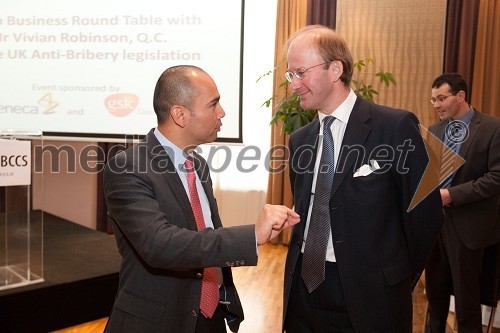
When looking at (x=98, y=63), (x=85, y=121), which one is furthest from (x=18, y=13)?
(x=85, y=121)

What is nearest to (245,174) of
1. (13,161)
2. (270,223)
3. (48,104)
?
(48,104)

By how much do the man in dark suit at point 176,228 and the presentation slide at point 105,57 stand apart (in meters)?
2.75

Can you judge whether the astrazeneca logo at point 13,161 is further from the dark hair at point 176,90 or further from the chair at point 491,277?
the chair at point 491,277

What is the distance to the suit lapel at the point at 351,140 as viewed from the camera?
5.88 ft

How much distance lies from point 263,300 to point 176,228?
307cm

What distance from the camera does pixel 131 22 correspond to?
4.52 meters

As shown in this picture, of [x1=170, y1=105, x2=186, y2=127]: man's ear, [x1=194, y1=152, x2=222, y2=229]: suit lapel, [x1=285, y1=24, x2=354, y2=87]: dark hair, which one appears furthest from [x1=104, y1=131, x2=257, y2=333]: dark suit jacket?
[x1=285, y1=24, x2=354, y2=87]: dark hair

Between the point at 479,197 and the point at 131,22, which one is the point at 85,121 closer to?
the point at 131,22

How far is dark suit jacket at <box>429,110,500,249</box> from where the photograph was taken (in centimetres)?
300

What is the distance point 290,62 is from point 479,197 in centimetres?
173

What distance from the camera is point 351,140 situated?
1.82 m

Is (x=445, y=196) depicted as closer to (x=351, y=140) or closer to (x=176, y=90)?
(x=351, y=140)

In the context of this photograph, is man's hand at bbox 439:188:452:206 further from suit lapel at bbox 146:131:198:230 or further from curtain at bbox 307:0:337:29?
curtain at bbox 307:0:337:29

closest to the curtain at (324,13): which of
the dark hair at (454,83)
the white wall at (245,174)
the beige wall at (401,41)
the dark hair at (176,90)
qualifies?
the beige wall at (401,41)
